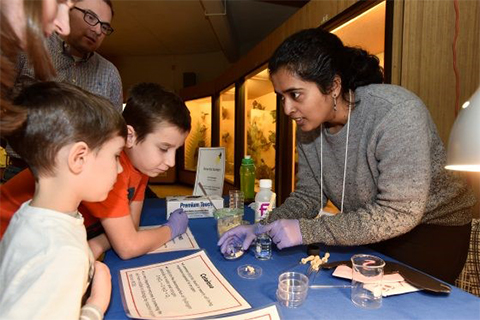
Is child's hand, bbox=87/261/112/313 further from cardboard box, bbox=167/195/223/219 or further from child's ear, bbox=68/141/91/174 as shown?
cardboard box, bbox=167/195/223/219

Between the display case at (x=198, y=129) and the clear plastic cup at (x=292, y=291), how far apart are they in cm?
641

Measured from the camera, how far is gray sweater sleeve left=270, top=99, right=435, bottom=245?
101 cm

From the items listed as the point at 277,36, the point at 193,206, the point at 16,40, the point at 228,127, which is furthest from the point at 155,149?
the point at 228,127

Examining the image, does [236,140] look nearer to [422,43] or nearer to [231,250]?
[422,43]

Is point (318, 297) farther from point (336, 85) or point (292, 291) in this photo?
point (336, 85)

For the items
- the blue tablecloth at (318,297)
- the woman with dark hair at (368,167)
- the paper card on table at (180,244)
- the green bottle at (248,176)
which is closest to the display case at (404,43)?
the woman with dark hair at (368,167)

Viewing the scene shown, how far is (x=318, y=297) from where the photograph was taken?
0.78 m

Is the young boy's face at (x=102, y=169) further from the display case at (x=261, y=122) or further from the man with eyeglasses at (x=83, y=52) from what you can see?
the display case at (x=261, y=122)

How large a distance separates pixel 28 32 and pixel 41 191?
0.33m

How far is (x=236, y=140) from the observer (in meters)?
5.60

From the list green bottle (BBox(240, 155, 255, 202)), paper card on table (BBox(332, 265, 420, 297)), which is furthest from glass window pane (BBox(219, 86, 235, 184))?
paper card on table (BBox(332, 265, 420, 297))

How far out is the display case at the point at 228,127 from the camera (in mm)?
5949

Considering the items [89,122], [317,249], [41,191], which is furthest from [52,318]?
[317,249]

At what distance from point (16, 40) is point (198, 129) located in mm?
7005
